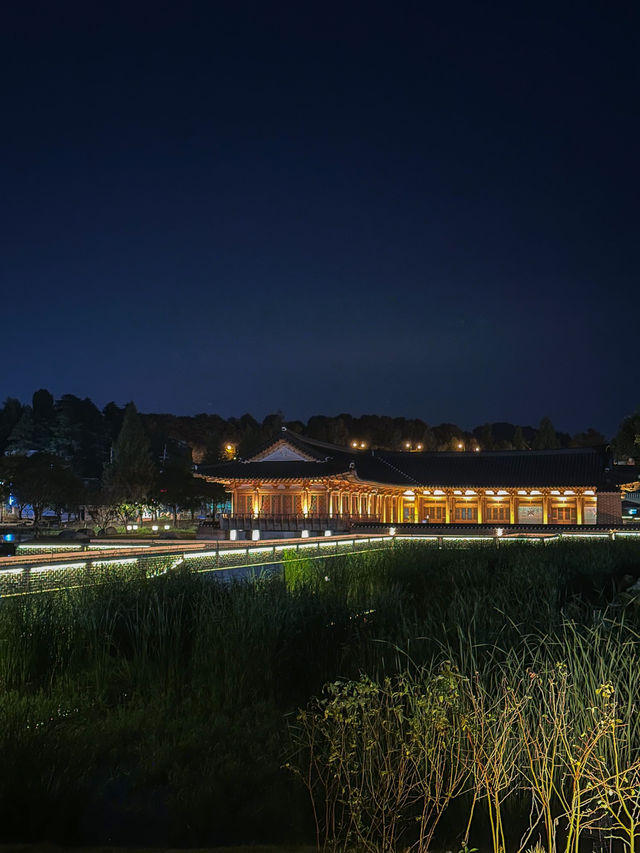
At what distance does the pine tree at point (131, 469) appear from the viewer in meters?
52.1

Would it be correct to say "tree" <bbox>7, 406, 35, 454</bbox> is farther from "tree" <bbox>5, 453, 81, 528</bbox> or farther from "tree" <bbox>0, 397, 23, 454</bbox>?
"tree" <bbox>5, 453, 81, 528</bbox>

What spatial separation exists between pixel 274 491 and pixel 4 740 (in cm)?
3740

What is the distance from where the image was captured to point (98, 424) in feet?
250

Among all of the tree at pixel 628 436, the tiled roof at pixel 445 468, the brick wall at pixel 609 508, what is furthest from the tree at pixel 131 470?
the tree at pixel 628 436

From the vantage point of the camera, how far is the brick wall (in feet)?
138

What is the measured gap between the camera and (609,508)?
42.4 meters

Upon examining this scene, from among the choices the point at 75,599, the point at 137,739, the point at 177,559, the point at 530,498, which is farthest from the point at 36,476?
the point at 137,739

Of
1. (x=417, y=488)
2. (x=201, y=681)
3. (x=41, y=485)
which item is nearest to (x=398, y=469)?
(x=417, y=488)

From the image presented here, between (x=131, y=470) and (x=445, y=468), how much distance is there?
20752mm

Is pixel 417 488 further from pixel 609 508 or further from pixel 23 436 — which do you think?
pixel 23 436

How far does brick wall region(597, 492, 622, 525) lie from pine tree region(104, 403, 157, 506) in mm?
28325

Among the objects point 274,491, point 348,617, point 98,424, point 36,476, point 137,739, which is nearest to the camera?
point 137,739

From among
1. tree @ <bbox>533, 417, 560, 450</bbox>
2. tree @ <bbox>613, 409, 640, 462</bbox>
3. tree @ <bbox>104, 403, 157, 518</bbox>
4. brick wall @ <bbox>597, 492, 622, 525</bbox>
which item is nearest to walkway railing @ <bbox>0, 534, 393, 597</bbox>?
tree @ <bbox>613, 409, 640, 462</bbox>

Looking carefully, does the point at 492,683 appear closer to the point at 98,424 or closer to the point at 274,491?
the point at 274,491
